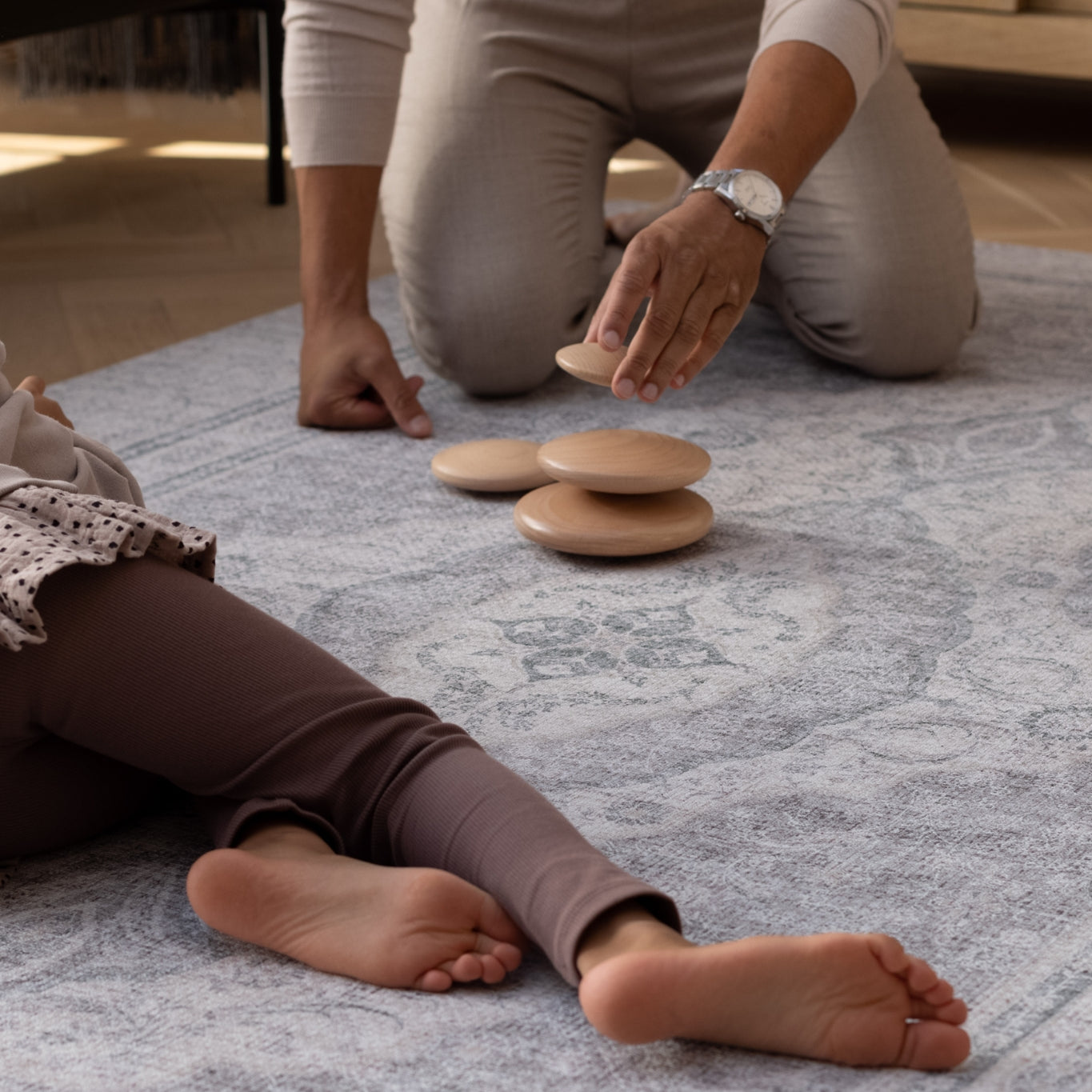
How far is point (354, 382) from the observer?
1302 mm

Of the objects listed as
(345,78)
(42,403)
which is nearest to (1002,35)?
(345,78)

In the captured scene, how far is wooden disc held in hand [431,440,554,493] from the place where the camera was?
3.68 ft

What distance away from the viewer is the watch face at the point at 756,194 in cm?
94

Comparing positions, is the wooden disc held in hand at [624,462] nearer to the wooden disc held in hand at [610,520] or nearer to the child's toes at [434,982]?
the wooden disc held in hand at [610,520]

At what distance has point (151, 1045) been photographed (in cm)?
54

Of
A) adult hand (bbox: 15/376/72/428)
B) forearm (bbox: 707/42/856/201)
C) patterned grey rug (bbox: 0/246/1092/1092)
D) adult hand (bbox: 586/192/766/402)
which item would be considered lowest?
patterned grey rug (bbox: 0/246/1092/1092)

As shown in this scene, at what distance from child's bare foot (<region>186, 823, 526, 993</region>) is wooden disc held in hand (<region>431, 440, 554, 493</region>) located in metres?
0.56

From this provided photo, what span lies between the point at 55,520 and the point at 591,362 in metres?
0.45

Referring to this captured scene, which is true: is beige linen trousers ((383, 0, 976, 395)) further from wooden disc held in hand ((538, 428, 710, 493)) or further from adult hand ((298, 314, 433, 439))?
wooden disc held in hand ((538, 428, 710, 493))

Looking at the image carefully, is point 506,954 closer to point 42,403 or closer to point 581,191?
point 42,403

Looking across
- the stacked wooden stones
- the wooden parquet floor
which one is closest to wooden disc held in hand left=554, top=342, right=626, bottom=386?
the stacked wooden stones

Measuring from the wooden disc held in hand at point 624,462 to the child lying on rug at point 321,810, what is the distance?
39 centimetres

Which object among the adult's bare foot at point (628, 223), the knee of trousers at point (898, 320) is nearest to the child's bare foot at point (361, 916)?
the knee of trousers at point (898, 320)

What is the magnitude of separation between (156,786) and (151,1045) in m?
0.18
